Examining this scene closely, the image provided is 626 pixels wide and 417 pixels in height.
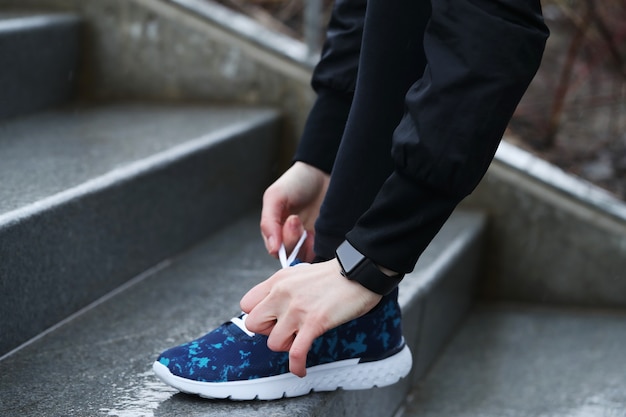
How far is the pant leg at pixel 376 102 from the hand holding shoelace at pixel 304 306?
0.26 ft

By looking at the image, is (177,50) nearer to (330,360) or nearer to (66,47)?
(66,47)

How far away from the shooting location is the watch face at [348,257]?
827 millimetres

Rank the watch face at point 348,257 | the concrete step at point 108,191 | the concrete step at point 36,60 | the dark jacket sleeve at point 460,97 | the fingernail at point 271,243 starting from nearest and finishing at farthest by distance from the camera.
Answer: the dark jacket sleeve at point 460,97, the watch face at point 348,257, the fingernail at point 271,243, the concrete step at point 108,191, the concrete step at point 36,60

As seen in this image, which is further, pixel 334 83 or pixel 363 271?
pixel 334 83

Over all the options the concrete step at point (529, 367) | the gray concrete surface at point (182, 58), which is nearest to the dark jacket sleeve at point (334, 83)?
the concrete step at point (529, 367)

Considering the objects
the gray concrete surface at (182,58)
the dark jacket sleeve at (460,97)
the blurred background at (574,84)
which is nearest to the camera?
the dark jacket sleeve at (460,97)

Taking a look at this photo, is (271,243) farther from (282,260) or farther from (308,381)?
(308,381)

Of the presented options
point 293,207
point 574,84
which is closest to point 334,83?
point 293,207

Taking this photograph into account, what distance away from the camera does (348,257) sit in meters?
0.84

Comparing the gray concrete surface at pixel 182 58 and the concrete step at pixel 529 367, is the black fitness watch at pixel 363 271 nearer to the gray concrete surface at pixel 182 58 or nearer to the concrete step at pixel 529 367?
the concrete step at pixel 529 367

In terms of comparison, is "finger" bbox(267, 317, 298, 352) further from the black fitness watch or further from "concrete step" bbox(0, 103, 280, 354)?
"concrete step" bbox(0, 103, 280, 354)

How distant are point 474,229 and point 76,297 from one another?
0.93 meters

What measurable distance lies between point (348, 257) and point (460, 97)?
0.20 meters

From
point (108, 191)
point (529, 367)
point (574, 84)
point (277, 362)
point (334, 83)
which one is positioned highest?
point (334, 83)
